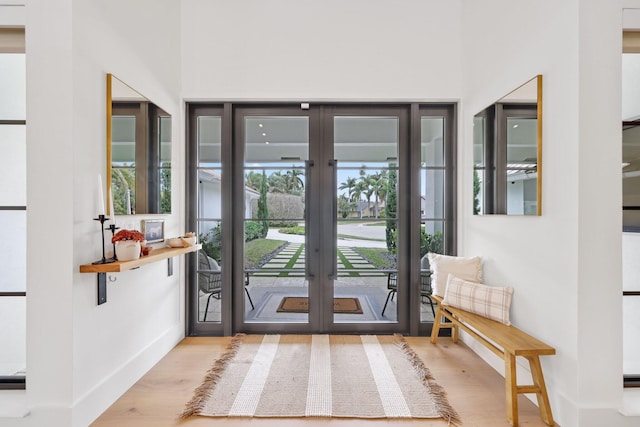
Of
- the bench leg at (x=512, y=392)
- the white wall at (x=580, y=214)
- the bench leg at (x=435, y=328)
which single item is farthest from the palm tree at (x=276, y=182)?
the bench leg at (x=512, y=392)

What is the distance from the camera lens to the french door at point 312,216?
117 inches

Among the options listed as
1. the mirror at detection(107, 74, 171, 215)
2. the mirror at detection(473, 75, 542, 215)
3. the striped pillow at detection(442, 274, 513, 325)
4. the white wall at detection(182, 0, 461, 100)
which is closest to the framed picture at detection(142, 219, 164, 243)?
the mirror at detection(107, 74, 171, 215)

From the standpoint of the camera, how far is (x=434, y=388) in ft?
6.68

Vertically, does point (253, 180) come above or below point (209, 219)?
above

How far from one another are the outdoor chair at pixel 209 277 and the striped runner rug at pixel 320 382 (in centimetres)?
51

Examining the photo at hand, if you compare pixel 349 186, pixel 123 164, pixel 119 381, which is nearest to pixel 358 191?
pixel 349 186

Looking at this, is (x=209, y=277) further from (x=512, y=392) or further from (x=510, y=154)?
(x=510, y=154)

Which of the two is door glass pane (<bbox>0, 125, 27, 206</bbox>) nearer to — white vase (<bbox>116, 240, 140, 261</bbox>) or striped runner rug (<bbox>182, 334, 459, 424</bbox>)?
white vase (<bbox>116, 240, 140, 261</bbox>)

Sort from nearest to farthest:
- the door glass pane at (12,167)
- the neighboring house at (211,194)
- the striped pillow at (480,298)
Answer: the door glass pane at (12,167) → the striped pillow at (480,298) → the neighboring house at (211,194)

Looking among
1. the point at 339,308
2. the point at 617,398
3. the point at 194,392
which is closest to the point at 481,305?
the point at 617,398

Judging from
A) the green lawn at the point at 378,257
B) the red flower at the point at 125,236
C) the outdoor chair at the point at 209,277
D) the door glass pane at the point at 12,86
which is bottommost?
the outdoor chair at the point at 209,277

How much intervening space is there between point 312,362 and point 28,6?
2.84m

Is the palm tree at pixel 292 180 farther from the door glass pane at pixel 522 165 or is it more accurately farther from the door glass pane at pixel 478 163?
the door glass pane at pixel 522 165

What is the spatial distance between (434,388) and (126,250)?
2180 mm
